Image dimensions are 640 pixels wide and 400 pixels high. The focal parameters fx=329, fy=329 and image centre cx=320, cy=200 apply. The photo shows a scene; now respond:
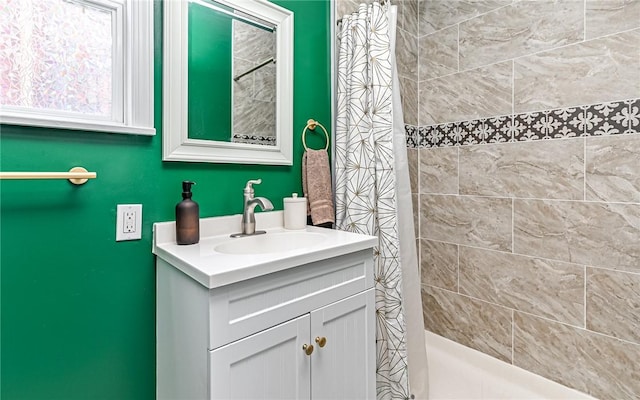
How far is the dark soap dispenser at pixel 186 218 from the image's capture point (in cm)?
111

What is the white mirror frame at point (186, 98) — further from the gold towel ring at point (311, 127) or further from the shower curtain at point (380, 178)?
the shower curtain at point (380, 178)

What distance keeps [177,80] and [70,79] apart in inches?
12.3

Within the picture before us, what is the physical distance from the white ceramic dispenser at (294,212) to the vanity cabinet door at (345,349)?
430mm

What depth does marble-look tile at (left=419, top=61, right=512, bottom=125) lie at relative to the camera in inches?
66.8

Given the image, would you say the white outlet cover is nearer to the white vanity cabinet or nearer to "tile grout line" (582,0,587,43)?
the white vanity cabinet

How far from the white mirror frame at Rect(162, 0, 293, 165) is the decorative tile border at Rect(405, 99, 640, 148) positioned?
2.91 ft

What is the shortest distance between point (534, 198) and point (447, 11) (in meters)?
1.18

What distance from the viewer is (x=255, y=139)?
1.40 meters

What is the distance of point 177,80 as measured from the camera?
1.18 meters

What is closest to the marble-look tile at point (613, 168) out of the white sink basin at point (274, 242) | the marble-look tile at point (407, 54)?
the marble-look tile at point (407, 54)

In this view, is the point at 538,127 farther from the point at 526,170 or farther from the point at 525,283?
the point at 525,283

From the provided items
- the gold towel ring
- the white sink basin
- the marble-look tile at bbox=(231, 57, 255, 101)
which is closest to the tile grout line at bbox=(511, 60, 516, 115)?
the gold towel ring

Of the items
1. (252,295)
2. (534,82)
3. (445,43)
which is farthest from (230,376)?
(445,43)

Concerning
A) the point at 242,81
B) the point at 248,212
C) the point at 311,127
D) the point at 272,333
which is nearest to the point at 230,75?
the point at 242,81
